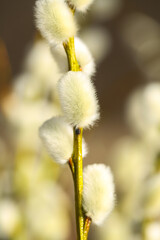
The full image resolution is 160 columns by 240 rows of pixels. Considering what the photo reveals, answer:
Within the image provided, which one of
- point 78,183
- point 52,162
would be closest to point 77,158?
point 78,183

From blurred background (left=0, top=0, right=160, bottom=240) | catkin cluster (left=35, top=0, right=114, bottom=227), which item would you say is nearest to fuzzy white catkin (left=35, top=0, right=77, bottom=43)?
catkin cluster (left=35, top=0, right=114, bottom=227)

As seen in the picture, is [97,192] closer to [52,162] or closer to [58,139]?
[58,139]

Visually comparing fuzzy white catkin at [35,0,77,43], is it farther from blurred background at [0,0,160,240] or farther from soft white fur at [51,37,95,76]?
blurred background at [0,0,160,240]

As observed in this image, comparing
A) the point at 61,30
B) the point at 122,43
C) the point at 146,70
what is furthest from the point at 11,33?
the point at 61,30

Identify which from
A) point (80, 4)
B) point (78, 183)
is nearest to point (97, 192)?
point (78, 183)

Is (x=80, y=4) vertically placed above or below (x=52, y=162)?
above

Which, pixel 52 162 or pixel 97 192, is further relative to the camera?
pixel 52 162

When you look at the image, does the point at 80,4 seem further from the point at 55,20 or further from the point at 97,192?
Answer: the point at 97,192
